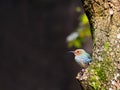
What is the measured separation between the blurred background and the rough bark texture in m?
7.01

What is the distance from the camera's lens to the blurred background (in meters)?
11.7

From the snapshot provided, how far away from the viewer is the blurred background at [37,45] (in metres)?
11.7

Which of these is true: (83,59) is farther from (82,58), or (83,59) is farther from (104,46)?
(104,46)

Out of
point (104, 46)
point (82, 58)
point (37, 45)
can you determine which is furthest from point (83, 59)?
point (37, 45)

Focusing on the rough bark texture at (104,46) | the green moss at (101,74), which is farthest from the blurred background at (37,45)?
the green moss at (101,74)

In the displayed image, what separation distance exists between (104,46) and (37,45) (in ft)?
24.7

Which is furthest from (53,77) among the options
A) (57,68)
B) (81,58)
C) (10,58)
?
(81,58)

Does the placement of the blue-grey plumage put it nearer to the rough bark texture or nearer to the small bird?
the small bird

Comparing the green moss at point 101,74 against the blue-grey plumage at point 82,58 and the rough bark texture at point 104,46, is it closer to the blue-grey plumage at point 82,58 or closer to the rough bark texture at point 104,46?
the rough bark texture at point 104,46

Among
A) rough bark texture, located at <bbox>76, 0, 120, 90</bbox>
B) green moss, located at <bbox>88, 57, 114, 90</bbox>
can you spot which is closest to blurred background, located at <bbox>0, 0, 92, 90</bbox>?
rough bark texture, located at <bbox>76, 0, 120, 90</bbox>

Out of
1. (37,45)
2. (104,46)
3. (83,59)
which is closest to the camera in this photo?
(104,46)

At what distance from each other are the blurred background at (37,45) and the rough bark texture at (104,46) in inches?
276

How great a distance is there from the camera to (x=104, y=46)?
4.47 metres

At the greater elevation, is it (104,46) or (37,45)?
(104,46)
